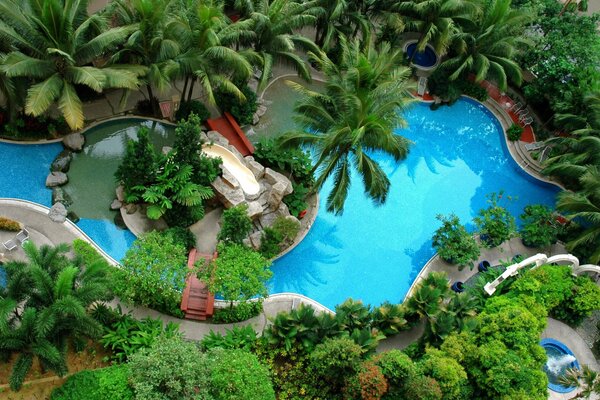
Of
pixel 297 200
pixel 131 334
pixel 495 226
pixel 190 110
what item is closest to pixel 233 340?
pixel 131 334

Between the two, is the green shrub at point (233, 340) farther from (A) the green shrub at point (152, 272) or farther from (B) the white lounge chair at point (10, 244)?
(B) the white lounge chair at point (10, 244)

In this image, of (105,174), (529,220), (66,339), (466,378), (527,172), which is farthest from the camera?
(527,172)

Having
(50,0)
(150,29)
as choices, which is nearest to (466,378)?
(150,29)

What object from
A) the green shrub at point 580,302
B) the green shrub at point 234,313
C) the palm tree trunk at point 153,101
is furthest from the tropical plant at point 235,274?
the green shrub at point 580,302

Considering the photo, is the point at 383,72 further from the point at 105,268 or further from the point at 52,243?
the point at 52,243

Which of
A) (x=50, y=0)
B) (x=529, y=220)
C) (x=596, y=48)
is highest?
(x=596, y=48)

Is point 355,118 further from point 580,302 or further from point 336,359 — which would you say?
point 580,302
